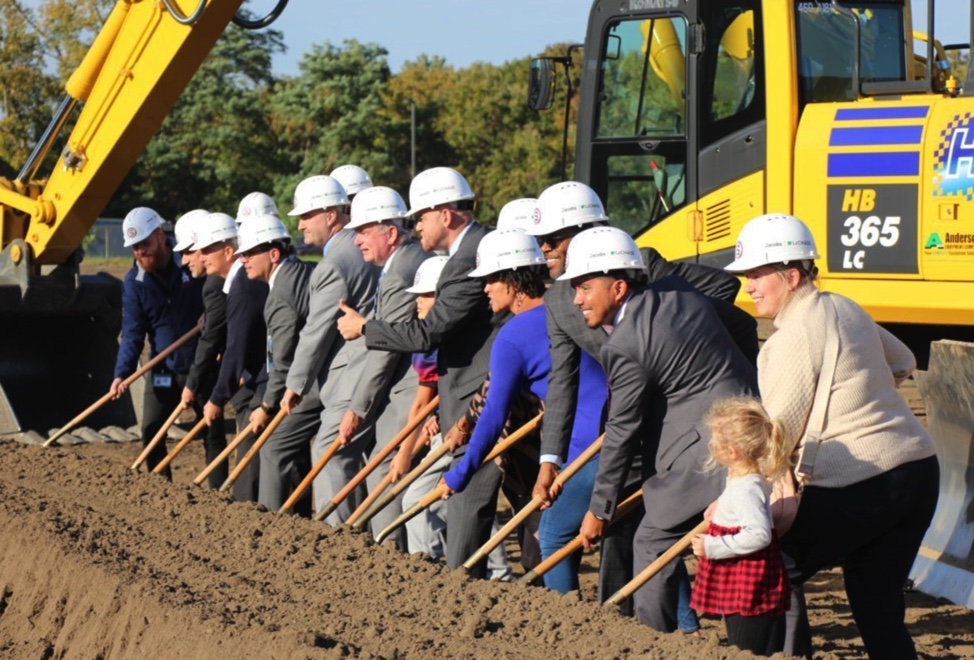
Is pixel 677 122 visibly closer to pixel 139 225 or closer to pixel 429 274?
pixel 429 274

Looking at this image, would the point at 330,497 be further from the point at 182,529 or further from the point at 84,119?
the point at 84,119

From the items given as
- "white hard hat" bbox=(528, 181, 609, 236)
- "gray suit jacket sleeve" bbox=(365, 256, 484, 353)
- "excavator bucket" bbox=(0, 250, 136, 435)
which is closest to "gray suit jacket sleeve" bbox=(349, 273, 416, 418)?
"gray suit jacket sleeve" bbox=(365, 256, 484, 353)

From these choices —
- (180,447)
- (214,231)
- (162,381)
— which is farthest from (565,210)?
(162,381)

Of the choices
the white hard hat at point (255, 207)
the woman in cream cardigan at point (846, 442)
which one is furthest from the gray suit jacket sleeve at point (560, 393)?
the white hard hat at point (255, 207)

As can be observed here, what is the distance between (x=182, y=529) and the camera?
779cm

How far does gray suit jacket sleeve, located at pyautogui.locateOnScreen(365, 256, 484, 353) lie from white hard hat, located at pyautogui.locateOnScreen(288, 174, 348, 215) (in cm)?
181

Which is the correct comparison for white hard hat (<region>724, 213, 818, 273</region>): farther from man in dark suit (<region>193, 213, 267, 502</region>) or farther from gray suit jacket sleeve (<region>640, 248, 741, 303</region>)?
man in dark suit (<region>193, 213, 267, 502</region>)

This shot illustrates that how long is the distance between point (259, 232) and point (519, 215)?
1.82 metres

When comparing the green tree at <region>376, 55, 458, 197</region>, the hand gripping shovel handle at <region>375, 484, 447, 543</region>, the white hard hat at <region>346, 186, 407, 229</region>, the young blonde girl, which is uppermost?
the green tree at <region>376, 55, 458, 197</region>

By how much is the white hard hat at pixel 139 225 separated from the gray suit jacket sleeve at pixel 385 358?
2999 millimetres

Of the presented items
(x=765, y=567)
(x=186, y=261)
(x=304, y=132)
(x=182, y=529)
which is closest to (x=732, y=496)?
(x=765, y=567)

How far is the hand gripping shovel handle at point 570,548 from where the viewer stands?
242 inches

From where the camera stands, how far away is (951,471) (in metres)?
8.34

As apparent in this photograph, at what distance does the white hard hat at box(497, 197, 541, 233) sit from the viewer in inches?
291
